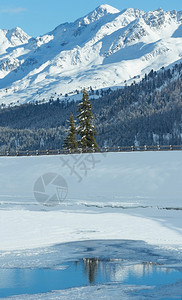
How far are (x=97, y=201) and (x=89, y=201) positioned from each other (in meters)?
0.82

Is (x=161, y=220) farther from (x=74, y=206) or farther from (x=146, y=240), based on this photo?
(x=74, y=206)

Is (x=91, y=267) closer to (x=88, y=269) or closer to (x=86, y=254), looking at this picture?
(x=88, y=269)

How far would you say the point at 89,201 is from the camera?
163 feet

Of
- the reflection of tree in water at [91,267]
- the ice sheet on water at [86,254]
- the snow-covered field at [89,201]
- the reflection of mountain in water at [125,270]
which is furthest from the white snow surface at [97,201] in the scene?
the reflection of tree in water at [91,267]

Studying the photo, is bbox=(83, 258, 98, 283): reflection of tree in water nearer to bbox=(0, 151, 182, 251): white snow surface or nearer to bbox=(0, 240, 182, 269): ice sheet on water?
bbox=(0, 240, 182, 269): ice sheet on water

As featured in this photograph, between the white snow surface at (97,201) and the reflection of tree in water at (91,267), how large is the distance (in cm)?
502

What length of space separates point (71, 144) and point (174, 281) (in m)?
49.5

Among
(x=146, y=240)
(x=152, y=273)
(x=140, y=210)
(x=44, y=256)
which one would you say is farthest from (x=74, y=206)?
(x=152, y=273)

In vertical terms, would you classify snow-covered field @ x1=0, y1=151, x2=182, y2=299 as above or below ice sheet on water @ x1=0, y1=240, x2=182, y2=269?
above

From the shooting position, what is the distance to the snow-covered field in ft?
108

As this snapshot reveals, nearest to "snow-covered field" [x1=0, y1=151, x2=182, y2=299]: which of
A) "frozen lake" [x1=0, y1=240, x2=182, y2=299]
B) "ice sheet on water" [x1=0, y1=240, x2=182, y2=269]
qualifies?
"ice sheet on water" [x1=0, y1=240, x2=182, y2=269]

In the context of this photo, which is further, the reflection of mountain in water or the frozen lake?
the reflection of mountain in water

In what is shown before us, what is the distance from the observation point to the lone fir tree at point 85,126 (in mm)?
66938

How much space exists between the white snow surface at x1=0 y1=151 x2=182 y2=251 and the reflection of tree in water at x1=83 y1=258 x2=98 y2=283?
5.02m
